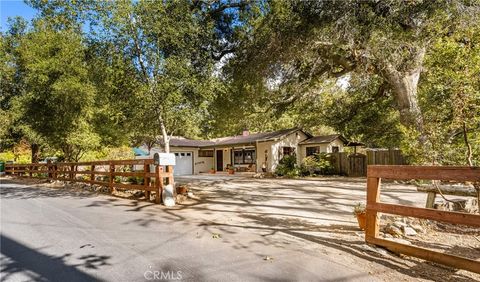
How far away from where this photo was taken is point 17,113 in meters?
19.2

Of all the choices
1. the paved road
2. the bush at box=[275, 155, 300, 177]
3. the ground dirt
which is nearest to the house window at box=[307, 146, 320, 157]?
the bush at box=[275, 155, 300, 177]

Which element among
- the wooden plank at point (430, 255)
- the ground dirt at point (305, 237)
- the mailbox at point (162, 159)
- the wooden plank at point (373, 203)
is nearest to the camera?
the wooden plank at point (430, 255)

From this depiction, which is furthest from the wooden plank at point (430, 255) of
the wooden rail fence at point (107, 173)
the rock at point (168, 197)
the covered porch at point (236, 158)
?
the covered porch at point (236, 158)

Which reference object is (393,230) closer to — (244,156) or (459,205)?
(459,205)

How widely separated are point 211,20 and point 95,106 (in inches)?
334

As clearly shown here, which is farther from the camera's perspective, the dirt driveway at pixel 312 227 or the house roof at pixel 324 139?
the house roof at pixel 324 139

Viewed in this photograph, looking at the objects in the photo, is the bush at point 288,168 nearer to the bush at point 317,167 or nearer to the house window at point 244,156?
the bush at point 317,167

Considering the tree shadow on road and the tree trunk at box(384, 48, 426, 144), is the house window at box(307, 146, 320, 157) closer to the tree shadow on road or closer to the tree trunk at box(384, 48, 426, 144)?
the tree trunk at box(384, 48, 426, 144)

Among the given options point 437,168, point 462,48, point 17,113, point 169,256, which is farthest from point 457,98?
point 17,113

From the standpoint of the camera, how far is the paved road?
3.33 meters

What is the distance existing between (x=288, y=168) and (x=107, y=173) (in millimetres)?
11940

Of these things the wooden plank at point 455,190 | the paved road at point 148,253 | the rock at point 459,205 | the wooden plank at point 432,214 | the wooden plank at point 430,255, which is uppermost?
the wooden plank at point 455,190

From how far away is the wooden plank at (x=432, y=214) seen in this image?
3.12 m

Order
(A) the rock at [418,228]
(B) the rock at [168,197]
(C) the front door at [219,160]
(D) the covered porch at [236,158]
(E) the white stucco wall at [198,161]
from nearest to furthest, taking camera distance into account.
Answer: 1. (A) the rock at [418,228]
2. (B) the rock at [168,197]
3. (D) the covered porch at [236,158]
4. (E) the white stucco wall at [198,161]
5. (C) the front door at [219,160]
